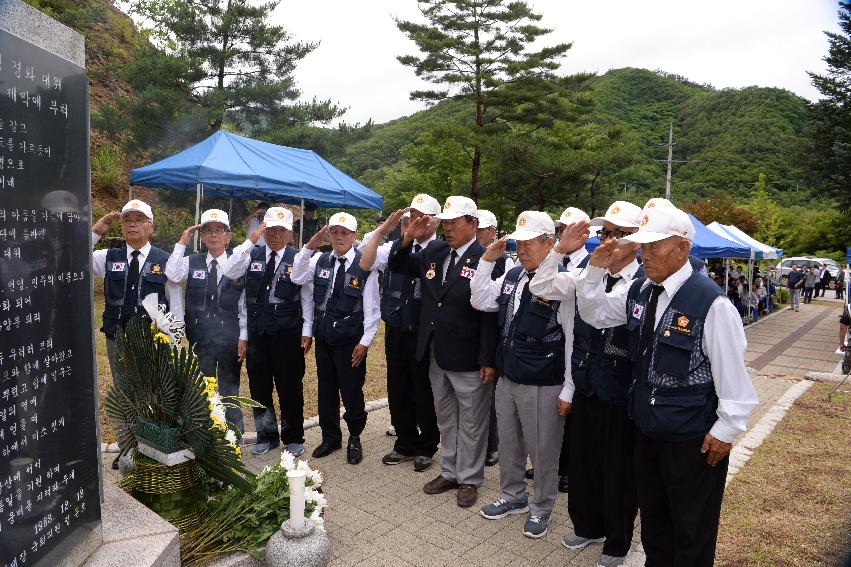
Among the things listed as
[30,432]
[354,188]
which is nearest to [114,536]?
[30,432]

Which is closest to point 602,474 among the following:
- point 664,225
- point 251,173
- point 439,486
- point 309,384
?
point 439,486

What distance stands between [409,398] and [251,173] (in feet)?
17.4

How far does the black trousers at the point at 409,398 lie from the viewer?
5.23 meters

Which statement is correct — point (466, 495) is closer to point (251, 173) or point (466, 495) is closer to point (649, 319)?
point (649, 319)

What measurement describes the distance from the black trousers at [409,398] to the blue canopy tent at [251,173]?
194 inches

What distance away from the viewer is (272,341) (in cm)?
536

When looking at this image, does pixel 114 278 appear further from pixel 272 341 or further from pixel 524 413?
pixel 524 413

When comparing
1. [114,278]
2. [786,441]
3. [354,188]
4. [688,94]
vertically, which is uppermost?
[688,94]

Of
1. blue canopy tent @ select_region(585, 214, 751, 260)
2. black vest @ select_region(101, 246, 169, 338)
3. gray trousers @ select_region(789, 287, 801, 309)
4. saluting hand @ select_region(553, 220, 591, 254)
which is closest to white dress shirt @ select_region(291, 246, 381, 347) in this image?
black vest @ select_region(101, 246, 169, 338)

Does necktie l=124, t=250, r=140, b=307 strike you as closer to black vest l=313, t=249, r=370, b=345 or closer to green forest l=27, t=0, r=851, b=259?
black vest l=313, t=249, r=370, b=345

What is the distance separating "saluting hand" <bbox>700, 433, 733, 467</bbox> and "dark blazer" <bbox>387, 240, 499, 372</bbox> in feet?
5.69

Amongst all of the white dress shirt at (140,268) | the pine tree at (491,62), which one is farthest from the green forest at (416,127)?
the white dress shirt at (140,268)

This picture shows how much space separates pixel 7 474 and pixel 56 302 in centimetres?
67

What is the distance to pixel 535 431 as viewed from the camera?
157 inches
